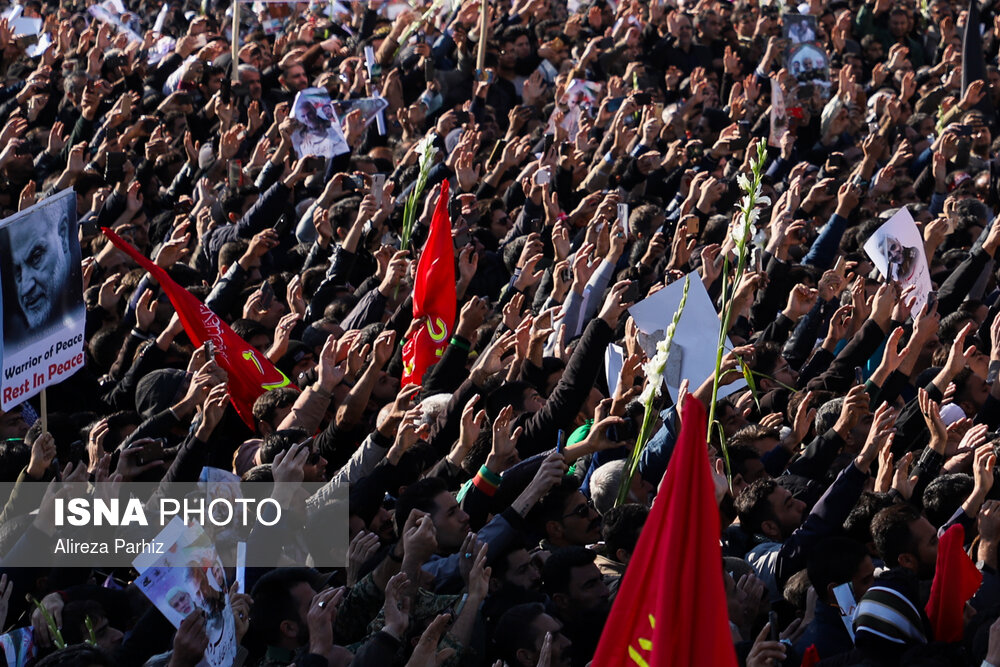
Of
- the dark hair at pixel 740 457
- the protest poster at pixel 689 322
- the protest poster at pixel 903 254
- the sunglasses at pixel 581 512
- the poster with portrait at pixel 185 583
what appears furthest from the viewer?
the protest poster at pixel 903 254

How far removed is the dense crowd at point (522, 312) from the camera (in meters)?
5.69

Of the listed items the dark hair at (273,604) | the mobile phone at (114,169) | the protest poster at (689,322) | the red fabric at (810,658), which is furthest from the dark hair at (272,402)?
the mobile phone at (114,169)

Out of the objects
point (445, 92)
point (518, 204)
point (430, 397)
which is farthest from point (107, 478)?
point (445, 92)

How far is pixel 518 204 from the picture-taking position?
1179 centimetres

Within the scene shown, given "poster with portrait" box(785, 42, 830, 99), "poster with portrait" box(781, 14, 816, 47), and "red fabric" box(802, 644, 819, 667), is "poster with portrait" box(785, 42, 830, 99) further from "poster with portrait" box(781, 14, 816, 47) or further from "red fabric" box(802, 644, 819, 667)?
"red fabric" box(802, 644, 819, 667)

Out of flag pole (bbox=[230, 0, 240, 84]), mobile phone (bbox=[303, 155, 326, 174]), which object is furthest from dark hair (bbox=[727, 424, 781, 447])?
flag pole (bbox=[230, 0, 240, 84])

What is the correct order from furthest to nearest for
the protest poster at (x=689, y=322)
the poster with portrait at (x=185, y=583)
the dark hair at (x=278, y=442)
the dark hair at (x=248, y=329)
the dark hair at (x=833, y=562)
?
the dark hair at (x=248, y=329) → the protest poster at (x=689, y=322) → the dark hair at (x=278, y=442) → the dark hair at (x=833, y=562) → the poster with portrait at (x=185, y=583)

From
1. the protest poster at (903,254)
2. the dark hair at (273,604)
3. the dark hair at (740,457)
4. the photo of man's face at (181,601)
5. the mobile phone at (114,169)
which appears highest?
the photo of man's face at (181,601)

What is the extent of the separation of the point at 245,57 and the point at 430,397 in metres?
8.10

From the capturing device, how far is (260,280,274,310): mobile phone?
9.23 m

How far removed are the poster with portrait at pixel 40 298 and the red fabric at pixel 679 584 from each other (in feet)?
10.8

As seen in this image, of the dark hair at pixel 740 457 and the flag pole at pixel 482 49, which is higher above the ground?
the dark hair at pixel 740 457

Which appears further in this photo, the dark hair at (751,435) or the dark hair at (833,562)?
the dark hair at (751,435)

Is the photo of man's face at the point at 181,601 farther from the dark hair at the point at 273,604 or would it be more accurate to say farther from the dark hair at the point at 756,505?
the dark hair at the point at 756,505
